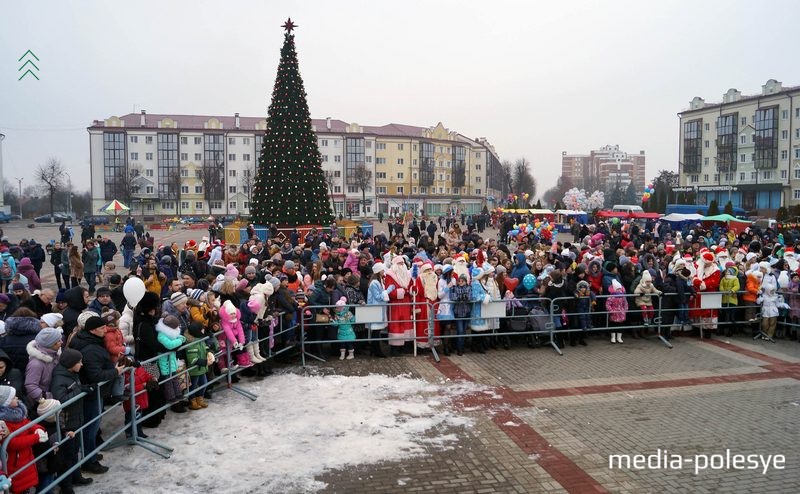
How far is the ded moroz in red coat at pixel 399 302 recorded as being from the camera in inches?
448

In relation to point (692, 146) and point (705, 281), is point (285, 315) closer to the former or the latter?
point (705, 281)

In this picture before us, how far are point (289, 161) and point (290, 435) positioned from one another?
21.1m

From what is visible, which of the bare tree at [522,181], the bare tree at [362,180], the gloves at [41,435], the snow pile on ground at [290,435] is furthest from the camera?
the bare tree at [522,181]

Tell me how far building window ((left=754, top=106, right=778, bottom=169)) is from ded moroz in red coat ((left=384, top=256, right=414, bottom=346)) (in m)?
79.8

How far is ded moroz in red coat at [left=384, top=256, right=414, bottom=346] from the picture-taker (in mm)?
11383

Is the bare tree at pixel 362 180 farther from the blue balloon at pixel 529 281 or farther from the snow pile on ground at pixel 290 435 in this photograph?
the snow pile on ground at pixel 290 435

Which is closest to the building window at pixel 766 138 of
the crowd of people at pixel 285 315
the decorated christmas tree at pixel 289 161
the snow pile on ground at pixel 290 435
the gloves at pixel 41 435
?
the decorated christmas tree at pixel 289 161

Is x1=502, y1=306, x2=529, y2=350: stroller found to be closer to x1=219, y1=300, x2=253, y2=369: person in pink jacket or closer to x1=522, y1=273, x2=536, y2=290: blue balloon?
x1=522, y1=273, x2=536, y2=290: blue balloon

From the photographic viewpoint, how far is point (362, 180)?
95.4 m

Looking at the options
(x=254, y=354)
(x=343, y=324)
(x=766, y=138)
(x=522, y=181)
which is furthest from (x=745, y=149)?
(x=254, y=354)

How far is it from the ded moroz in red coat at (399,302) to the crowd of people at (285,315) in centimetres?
3

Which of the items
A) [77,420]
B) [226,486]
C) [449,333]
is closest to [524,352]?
[449,333]

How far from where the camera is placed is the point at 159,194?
92.2 metres

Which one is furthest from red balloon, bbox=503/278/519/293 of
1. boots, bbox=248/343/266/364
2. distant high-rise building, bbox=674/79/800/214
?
distant high-rise building, bbox=674/79/800/214
